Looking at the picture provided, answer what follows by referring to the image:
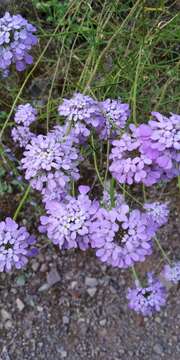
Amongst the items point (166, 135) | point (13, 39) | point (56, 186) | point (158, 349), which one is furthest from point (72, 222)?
point (158, 349)

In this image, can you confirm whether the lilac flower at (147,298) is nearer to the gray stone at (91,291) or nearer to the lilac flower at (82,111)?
the lilac flower at (82,111)

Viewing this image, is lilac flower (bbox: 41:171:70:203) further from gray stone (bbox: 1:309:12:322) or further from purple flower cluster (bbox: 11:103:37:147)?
gray stone (bbox: 1:309:12:322)

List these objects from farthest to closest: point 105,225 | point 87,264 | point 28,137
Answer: point 87,264
point 28,137
point 105,225

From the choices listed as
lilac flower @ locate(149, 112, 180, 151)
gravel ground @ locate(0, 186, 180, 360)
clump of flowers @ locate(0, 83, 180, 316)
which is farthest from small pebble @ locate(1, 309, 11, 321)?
lilac flower @ locate(149, 112, 180, 151)

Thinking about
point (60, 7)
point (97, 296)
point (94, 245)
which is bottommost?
point (97, 296)

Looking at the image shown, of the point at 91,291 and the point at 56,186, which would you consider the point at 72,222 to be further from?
the point at 91,291

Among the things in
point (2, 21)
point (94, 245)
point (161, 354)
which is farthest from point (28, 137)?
point (161, 354)

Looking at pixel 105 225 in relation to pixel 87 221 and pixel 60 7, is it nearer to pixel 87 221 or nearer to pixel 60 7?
pixel 87 221
